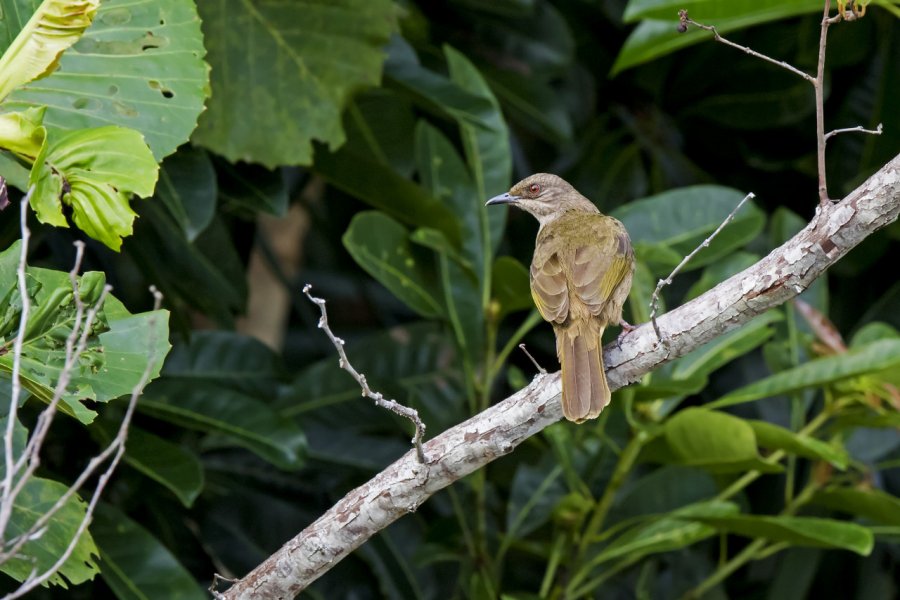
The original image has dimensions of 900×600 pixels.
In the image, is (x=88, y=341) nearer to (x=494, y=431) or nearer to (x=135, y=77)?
(x=135, y=77)

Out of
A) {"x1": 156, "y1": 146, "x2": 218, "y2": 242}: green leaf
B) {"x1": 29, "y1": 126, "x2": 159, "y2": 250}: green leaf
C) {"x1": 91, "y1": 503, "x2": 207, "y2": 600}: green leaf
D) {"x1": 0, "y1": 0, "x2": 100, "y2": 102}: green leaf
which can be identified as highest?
{"x1": 0, "y1": 0, "x2": 100, "y2": 102}: green leaf

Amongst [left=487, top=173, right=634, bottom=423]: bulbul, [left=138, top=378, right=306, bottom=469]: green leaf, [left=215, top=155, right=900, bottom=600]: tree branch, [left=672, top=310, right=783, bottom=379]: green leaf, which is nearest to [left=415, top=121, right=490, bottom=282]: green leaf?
[left=487, top=173, right=634, bottom=423]: bulbul

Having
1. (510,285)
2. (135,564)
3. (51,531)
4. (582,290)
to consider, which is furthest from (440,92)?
(51,531)

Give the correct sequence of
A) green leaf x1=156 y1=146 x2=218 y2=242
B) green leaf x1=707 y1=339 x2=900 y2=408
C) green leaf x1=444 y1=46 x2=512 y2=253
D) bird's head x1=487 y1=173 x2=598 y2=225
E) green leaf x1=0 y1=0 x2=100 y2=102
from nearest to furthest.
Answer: green leaf x1=0 y1=0 x2=100 y2=102 → green leaf x1=156 y1=146 x2=218 y2=242 → green leaf x1=707 y1=339 x2=900 y2=408 → green leaf x1=444 y1=46 x2=512 y2=253 → bird's head x1=487 y1=173 x2=598 y2=225

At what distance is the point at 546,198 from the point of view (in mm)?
4426

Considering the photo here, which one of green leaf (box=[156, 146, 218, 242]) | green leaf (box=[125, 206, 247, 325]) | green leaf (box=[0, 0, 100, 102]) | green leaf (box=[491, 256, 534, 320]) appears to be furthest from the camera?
green leaf (box=[491, 256, 534, 320])

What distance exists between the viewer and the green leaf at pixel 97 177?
7.87 ft

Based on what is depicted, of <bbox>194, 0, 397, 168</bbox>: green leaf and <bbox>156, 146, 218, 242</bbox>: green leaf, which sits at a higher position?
<bbox>194, 0, 397, 168</bbox>: green leaf

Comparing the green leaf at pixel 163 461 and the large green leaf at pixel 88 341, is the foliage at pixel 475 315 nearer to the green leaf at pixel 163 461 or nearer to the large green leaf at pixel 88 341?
the green leaf at pixel 163 461

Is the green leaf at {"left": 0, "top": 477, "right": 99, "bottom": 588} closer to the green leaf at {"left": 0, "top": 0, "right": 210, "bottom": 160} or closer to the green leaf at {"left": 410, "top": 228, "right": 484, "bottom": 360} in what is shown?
the green leaf at {"left": 0, "top": 0, "right": 210, "bottom": 160}

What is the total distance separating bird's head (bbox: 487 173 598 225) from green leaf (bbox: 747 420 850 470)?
1.06 metres

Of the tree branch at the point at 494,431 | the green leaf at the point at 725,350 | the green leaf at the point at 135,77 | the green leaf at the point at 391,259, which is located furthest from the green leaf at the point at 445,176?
the tree branch at the point at 494,431

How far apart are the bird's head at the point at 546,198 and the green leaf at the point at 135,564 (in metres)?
1.75

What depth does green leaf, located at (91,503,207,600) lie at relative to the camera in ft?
10.7
